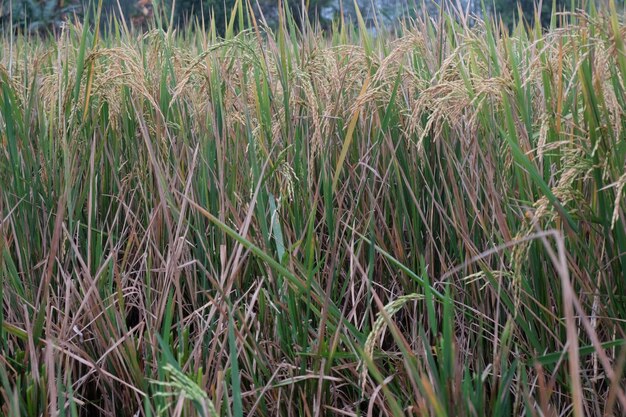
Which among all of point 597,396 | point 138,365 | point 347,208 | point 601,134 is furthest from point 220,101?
point 597,396

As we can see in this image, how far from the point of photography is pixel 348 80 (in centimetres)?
178

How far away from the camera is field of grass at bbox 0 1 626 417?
1.16 m

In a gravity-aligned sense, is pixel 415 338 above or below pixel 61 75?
below

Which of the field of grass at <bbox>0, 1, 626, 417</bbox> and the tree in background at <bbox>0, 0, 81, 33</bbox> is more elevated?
the tree in background at <bbox>0, 0, 81, 33</bbox>

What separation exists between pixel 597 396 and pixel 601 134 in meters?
0.44

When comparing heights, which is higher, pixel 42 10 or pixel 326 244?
pixel 42 10

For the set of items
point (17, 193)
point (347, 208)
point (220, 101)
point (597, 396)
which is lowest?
point (597, 396)

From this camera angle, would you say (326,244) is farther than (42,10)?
No

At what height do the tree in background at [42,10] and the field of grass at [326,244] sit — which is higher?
the tree in background at [42,10]

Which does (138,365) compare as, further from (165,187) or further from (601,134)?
(601,134)

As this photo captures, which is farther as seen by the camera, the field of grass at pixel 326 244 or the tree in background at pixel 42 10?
the tree in background at pixel 42 10

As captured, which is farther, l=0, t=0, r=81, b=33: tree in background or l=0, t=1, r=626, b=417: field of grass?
l=0, t=0, r=81, b=33: tree in background

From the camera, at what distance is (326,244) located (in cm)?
169

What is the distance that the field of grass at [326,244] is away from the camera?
1160 mm
